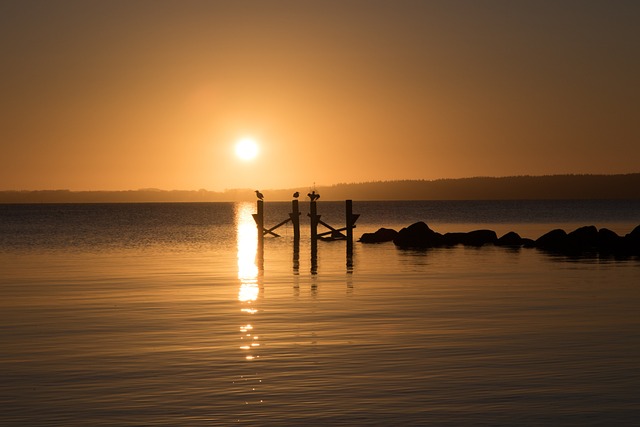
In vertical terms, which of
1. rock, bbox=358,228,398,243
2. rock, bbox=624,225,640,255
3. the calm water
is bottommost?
the calm water

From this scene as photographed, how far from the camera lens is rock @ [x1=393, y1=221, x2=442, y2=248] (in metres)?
57.2

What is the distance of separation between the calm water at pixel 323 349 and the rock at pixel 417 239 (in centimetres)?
2226

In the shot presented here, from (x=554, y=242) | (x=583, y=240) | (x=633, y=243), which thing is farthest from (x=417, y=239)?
(x=633, y=243)

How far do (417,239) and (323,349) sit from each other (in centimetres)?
A: 4095

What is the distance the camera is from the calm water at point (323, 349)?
12.5m

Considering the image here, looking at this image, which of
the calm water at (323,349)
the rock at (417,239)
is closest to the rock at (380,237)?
the rock at (417,239)

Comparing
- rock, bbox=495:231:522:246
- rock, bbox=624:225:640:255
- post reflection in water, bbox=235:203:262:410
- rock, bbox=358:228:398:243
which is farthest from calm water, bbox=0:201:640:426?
rock, bbox=358:228:398:243

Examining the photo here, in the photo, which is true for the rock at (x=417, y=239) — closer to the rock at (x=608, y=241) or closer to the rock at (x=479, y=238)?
the rock at (x=479, y=238)

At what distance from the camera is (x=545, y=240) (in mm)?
51844

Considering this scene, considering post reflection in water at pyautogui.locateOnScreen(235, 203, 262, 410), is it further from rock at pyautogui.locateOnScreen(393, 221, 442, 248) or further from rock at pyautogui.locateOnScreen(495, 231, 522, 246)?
rock at pyautogui.locateOnScreen(495, 231, 522, 246)

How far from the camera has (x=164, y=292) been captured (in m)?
28.4

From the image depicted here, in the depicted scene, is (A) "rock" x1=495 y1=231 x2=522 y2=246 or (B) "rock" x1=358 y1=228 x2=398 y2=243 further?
(B) "rock" x1=358 y1=228 x2=398 y2=243

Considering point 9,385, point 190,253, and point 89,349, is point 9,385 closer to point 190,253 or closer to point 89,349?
point 89,349

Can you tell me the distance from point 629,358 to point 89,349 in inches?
393
